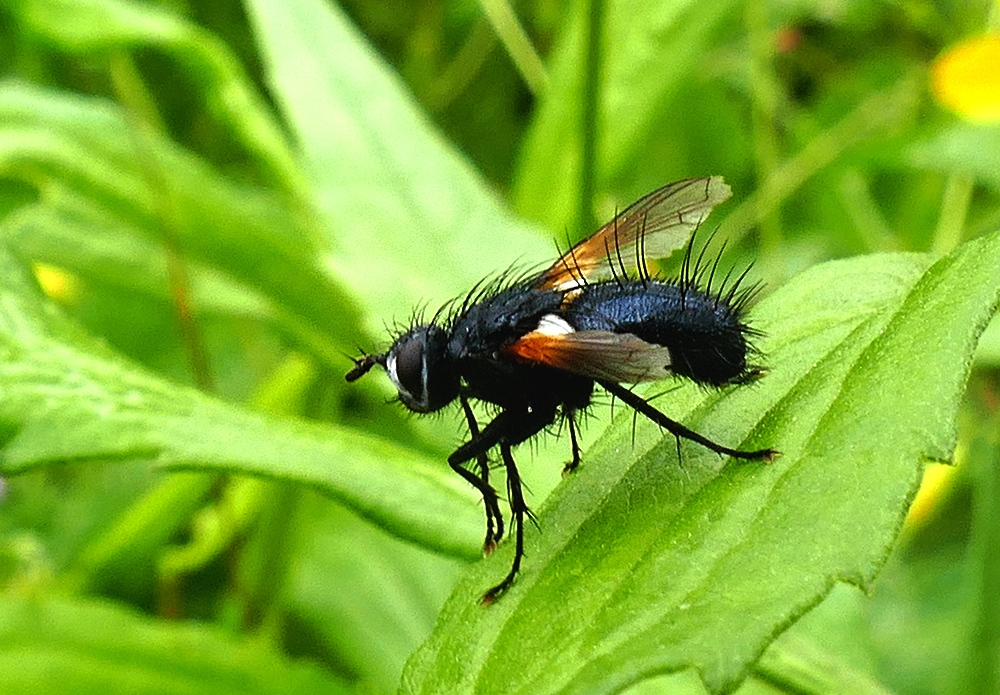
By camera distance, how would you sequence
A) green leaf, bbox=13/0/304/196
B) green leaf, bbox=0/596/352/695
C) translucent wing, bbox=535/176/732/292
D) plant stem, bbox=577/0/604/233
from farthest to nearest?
1. green leaf, bbox=13/0/304/196
2. plant stem, bbox=577/0/604/233
3. green leaf, bbox=0/596/352/695
4. translucent wing, bbox=535/176/732/292

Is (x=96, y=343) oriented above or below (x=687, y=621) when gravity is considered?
above

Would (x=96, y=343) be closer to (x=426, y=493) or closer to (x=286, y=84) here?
(x=426, y=493)

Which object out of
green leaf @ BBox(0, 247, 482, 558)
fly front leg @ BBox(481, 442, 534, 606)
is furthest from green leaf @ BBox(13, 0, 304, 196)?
fly front leg @ BBox(481, 442, 534, 606)

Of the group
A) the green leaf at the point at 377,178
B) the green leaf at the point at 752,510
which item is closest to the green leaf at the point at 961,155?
the green leaf at the point at 377,178

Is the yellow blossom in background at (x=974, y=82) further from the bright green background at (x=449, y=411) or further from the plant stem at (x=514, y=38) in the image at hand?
the plant stem at (x=514, y=38)

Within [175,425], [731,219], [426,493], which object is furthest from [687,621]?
[731,219]

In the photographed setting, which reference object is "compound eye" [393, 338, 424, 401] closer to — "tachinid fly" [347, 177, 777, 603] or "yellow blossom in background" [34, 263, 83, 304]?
Answer: "tachinid fly" [347, 177, 777, 603]

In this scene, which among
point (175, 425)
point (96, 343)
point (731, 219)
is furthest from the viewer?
point (731, 219)
